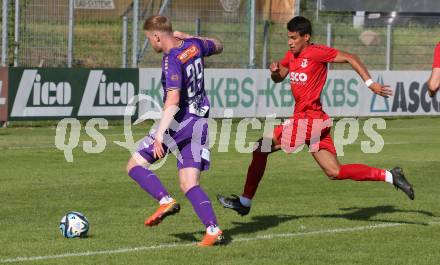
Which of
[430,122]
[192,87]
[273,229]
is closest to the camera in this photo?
[192,87]

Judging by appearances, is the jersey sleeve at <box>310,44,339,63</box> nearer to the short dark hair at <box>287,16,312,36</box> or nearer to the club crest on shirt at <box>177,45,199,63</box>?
the short dark hair at <box>287,16,312,36</box>

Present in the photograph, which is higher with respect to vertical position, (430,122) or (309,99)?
(309,99)

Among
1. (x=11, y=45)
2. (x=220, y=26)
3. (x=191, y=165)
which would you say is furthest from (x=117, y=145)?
(x=191, y=165)

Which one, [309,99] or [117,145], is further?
[117,145]

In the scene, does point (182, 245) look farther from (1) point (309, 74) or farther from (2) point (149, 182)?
(1) point (309, 74)

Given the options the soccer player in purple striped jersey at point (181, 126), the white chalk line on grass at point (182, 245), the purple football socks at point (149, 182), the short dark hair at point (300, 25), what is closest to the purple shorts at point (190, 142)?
the soccer player in purple striped jersey at point (181, 126)

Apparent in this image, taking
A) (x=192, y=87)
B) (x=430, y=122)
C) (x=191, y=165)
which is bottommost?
(x=430, y=122)

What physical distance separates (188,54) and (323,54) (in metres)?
2.26

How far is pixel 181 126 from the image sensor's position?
9859 mm

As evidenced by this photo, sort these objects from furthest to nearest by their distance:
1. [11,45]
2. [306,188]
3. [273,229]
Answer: [11,45], [306,188], [273,229]

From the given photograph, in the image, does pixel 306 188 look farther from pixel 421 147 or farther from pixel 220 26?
pixel 220 26

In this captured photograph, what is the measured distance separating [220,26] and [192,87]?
60.9 feet

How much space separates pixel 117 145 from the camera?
20.3 meters

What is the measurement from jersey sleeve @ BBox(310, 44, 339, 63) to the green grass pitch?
177 cm
